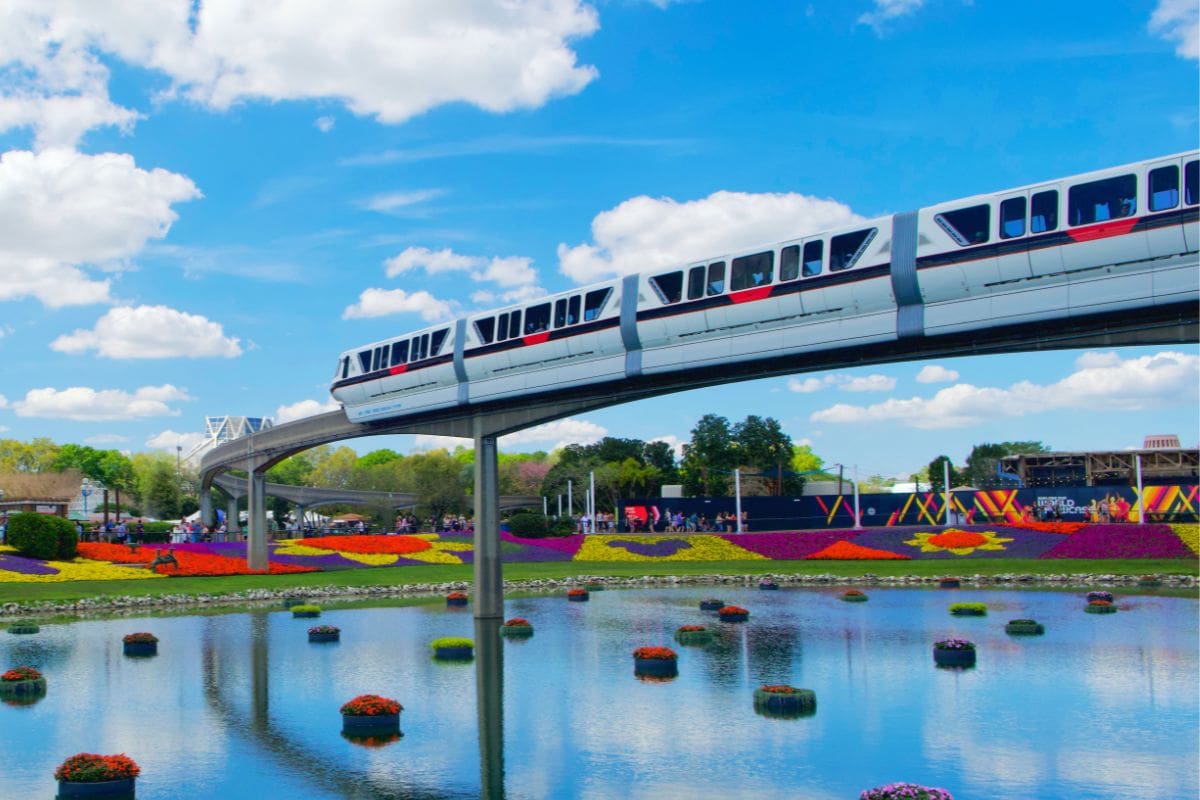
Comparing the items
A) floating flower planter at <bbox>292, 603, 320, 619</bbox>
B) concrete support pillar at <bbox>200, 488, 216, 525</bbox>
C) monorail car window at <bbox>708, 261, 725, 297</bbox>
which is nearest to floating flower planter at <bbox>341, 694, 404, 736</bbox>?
monorail car window at <bbox>708, 261, 725, 297</bbox>

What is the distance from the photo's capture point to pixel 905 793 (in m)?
15.3

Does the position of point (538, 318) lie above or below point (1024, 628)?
above

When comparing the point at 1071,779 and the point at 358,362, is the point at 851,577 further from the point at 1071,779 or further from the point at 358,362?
the point at 1071,779

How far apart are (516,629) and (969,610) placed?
17.4 m

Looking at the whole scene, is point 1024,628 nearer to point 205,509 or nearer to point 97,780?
point 97,780

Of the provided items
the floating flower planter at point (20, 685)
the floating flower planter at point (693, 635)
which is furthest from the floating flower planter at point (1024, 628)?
the floating flower planter at point (20, 685)

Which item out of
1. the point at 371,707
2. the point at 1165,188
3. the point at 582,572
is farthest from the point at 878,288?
the point at 582,572

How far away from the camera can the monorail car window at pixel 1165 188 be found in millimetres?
22500

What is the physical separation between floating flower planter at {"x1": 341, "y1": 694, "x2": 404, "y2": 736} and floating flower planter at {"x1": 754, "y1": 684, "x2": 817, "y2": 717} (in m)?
8.00

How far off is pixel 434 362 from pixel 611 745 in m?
23.3

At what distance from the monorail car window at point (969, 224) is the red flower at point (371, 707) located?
17.0 m

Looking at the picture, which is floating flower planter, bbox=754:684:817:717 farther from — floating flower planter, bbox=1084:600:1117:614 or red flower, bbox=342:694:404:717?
floating flower planter, bbox=1084:600:1117:614

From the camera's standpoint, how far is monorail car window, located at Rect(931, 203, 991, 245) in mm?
25531

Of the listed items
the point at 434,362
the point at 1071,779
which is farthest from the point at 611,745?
the point at 434,362
